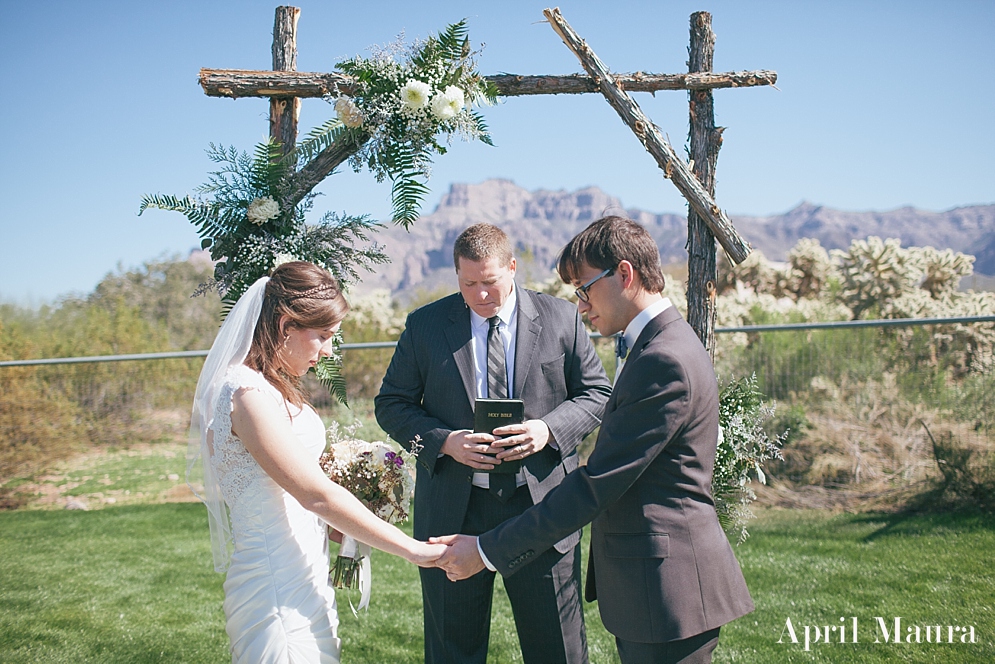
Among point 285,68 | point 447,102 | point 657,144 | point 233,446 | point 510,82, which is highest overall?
point 285,68

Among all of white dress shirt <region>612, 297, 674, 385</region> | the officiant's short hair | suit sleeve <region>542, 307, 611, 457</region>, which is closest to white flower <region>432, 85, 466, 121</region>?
the officiant's short hair

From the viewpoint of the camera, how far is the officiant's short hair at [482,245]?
132 inches

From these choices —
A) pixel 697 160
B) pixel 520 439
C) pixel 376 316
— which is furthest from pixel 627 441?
pixel 376 316

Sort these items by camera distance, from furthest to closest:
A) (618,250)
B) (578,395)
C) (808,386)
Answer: (808,386), (578,395), (618,250)

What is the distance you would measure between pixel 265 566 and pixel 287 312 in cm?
93

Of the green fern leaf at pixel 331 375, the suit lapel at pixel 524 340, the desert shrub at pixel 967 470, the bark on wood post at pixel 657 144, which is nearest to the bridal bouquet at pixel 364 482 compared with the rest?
the suit lapel at pixel 524 340

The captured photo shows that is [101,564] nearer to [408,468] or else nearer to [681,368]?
[408,468]

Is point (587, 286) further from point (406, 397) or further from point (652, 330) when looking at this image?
point (406, 397)

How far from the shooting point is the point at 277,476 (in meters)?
2.62

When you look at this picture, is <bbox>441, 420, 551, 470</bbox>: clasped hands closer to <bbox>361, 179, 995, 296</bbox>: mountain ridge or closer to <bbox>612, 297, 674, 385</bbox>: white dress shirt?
<bbox>612, 297, 674, 385</bbox>: white dress shirt

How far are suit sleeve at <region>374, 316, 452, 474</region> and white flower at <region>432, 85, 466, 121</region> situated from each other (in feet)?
3.73

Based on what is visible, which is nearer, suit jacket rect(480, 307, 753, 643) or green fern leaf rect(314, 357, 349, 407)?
suit jacket rect(480, 307, 753, 643)

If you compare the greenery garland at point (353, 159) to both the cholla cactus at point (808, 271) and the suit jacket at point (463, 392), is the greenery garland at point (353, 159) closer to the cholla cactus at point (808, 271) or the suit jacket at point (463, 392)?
the suit jacket at point (463, 392)

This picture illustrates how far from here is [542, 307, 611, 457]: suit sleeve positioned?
335 centimetres
